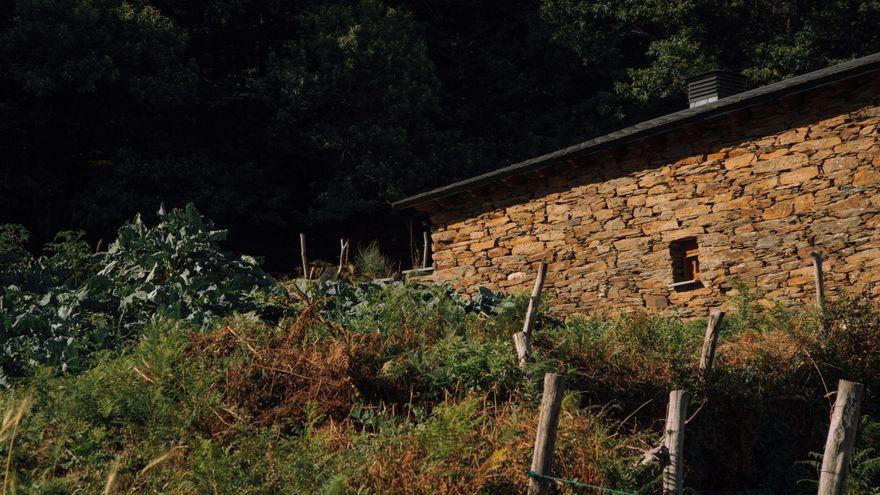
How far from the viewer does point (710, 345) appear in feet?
24.3

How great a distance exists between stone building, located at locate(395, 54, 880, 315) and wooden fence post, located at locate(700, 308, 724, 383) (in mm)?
4791

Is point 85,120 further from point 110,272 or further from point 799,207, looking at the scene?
point 799,207

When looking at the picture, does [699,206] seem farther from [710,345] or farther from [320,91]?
[320,91]

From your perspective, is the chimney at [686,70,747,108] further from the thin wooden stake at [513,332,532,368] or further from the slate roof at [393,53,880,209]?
the thin wooden stake at [513,332,532,368]

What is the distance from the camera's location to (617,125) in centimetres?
2589

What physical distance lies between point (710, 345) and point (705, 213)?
5.55 metres

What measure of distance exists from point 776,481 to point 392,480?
3888mm

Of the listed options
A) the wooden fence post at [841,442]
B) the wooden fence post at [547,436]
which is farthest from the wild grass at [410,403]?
the wooden fence post at [841,442]

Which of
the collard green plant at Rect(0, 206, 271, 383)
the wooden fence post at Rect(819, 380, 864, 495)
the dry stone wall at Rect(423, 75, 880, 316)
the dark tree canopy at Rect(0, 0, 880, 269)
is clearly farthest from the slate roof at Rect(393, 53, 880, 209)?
the dark tree canopy at Rect(0, 0, 880, 269)

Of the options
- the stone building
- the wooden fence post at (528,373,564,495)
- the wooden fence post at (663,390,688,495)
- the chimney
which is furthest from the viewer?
the chimney

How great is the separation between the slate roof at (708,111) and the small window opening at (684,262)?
1.66 meters

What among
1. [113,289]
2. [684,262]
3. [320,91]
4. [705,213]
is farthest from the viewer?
[320,91]

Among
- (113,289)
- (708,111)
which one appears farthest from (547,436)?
(708,111)

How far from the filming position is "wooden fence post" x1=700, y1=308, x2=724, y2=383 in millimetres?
7270
